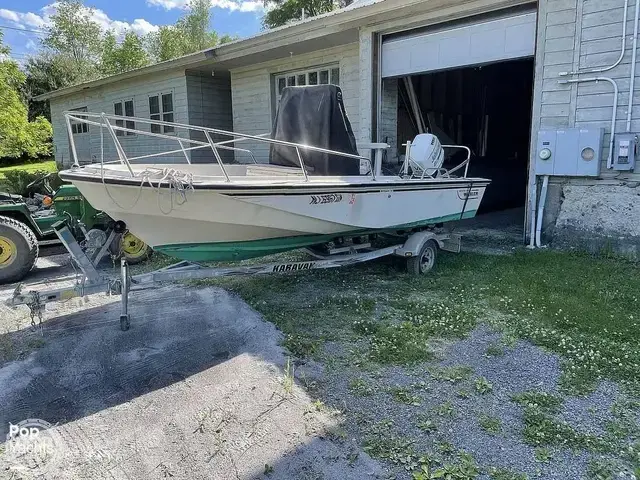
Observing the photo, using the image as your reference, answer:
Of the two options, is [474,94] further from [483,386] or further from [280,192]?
[483,386]

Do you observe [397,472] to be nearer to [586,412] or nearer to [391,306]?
[586,412]

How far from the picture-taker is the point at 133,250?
229 inches

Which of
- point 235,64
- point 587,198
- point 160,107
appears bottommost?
point 587,198

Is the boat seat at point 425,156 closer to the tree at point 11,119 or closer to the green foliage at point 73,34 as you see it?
the tree at point 11,119

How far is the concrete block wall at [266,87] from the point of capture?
29.1 feet

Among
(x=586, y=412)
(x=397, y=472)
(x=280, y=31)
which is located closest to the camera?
(x=397, y=472)

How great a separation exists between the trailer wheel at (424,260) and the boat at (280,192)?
26 cm

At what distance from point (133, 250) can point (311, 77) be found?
5.60 m

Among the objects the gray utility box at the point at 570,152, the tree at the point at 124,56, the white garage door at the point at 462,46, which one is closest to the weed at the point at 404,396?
the gray utility box at the point at 570,152

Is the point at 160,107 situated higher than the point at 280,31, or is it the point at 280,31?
the point at 280,31

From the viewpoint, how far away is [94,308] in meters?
4.38

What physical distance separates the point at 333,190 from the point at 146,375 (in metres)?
2.05

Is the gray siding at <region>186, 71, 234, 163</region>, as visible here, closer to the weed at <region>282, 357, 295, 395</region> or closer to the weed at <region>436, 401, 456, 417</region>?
the weed at <region>282, 357, 295, 395</region>

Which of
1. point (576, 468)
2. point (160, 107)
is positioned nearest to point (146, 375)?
point (576, 468)
